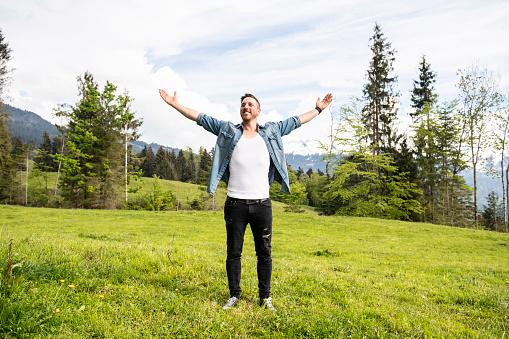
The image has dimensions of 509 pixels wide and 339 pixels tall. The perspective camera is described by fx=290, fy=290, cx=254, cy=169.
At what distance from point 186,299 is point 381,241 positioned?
1585 centimetres

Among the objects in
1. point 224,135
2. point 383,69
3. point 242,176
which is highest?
point 383,69

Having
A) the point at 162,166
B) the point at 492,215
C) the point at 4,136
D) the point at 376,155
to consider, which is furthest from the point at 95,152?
the point at 492,215

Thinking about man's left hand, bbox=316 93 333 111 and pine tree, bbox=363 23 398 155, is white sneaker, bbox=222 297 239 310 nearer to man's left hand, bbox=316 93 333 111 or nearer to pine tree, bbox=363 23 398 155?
man's left hand, bbox=316 93 333 111

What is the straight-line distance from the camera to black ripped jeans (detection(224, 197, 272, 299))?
398cm

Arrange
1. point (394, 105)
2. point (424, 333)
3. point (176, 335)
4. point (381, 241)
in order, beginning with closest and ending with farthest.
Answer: point (176, 335)
point (424, 333)
point (381, 241)
point (394, 105)

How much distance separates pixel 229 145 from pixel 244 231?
1.25 m

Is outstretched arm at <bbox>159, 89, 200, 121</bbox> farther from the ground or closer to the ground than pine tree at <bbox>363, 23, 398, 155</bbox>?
closer to the ground

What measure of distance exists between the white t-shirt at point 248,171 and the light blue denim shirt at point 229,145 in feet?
0.44

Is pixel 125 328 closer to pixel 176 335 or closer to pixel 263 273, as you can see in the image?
pixel 176 335

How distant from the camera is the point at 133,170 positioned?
40.4 metres

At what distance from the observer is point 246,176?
13.3 feet

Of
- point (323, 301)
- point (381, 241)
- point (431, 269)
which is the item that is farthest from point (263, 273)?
point (381, 241)

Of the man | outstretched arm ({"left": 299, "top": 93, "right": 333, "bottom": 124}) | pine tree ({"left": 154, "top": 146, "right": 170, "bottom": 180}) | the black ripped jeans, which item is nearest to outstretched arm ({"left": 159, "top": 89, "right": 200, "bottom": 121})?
the man

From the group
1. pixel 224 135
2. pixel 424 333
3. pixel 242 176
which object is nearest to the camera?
pixel 424 333
